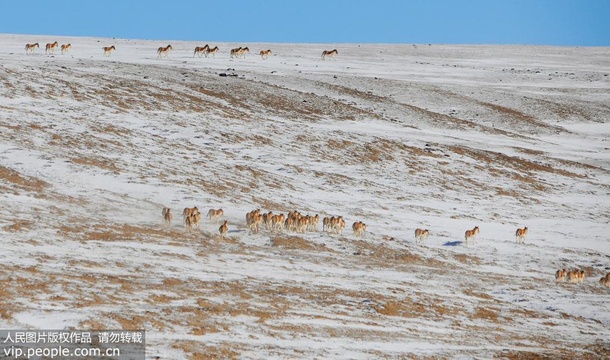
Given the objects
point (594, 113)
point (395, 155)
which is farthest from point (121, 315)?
point (594, 113)

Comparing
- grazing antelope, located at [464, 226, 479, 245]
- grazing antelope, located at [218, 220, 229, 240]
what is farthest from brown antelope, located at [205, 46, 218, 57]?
grazing antelope, located at [218, 220, 229, 240]

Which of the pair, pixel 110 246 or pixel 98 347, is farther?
pixel 110 246

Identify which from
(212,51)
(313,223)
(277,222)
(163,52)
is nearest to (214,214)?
(277,222)

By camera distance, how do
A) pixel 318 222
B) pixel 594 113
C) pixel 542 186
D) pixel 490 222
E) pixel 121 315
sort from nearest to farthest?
pixel 121 315 → pixel 318 222 → pixel 490 222 → pixel 542 186 → pixel 594 113

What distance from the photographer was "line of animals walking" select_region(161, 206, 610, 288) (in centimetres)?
2766

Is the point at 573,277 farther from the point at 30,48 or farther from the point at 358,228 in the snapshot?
the point at 30,48

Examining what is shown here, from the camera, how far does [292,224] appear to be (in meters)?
29.5

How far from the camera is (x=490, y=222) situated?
3609 cm

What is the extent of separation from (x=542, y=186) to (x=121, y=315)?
30.8m

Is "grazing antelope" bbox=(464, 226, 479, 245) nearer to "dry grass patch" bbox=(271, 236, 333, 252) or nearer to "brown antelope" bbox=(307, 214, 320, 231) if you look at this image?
"brown antelope" bbox=(307, 214, 320, 231)

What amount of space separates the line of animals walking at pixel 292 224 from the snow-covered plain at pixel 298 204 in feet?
1.14

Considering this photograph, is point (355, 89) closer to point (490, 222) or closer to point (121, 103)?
point (121, 103)

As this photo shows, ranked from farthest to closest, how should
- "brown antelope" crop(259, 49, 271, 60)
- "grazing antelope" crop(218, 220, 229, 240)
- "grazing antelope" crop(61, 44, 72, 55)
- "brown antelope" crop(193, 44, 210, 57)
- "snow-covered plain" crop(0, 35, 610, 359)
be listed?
1. "brown antelope" crop(259, 49, 271, 60)
2. "brown antelope" crop(193, 44, 210, 57)
3. "grazing antelope" crop(61, 44, 72, 55)
4. "grazing antelope" crop(218, 220, 229, 240)
5. "snow-covered plain" crop(0, 35, 610, 359)

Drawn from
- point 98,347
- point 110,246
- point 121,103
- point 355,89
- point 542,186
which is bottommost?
point 98,347
